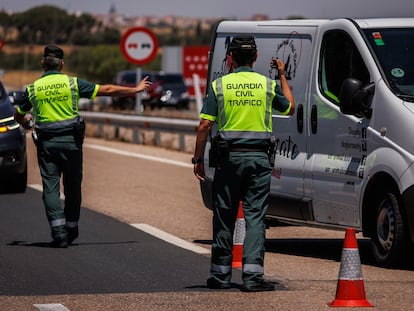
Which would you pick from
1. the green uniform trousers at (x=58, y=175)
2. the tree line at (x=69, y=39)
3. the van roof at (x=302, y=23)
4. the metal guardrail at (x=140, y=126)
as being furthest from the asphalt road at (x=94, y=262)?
the tree line at (x=69, y=39)

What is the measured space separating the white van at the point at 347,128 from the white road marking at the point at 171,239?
29.5 inches

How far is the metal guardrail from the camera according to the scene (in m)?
25.4

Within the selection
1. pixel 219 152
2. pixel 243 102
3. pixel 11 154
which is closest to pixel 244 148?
pixel 219 152

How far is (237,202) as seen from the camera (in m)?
9.72

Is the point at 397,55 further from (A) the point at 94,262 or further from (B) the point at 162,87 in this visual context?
(B) the point at 162,87

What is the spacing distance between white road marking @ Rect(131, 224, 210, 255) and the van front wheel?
63.7 inches

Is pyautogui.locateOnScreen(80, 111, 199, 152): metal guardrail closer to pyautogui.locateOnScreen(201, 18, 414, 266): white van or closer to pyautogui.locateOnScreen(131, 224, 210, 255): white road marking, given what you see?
pyautogui.locateOnScreen(131, 224, 210, 255): white road marking

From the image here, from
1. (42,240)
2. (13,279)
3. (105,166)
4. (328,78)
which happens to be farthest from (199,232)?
(105,166)

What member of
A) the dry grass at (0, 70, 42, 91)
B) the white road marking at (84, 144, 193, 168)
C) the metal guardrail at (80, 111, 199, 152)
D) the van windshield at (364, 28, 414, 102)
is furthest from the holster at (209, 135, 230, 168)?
the dry grass at (0, 70, 42, 91)

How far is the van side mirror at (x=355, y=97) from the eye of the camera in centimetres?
1104

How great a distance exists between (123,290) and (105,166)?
12.6m

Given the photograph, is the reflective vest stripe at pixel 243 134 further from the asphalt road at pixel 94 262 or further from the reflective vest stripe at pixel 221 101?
the asphalt road at pixel 94 262

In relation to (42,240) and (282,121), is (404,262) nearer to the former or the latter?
(282,121)

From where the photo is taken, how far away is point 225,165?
9.66 m
